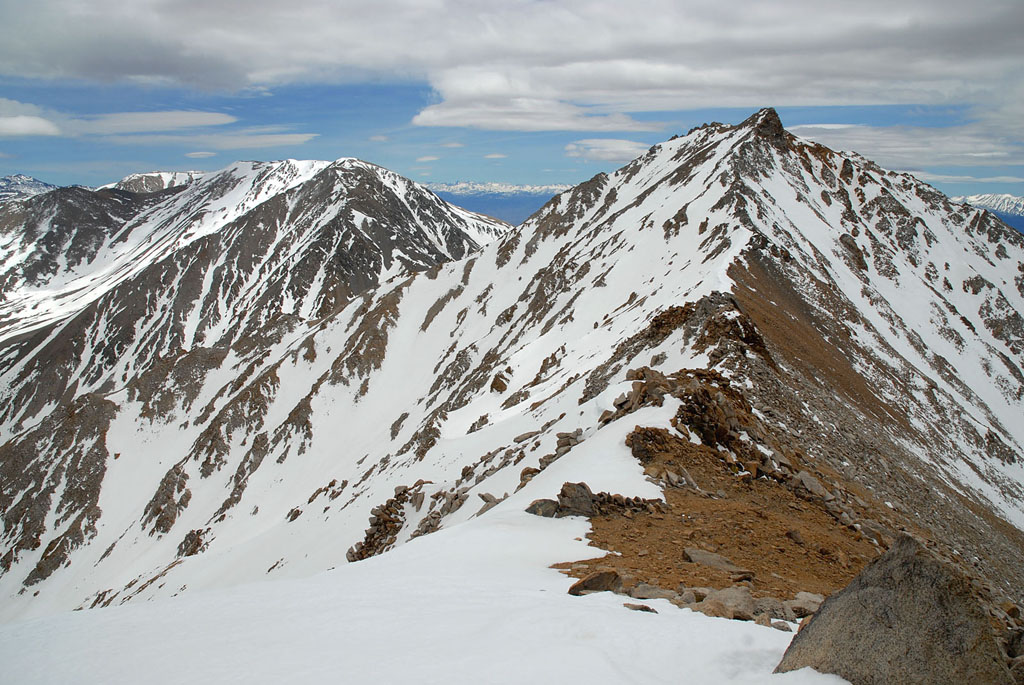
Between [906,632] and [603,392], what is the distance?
16436 mm

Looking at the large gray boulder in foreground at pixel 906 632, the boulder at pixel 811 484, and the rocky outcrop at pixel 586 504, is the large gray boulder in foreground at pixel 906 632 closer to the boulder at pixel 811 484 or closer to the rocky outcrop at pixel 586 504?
the rocky outcrop at pixel 586 504

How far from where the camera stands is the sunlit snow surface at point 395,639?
6.04m

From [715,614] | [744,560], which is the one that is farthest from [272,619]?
[744,560]

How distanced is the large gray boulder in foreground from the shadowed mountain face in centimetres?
825

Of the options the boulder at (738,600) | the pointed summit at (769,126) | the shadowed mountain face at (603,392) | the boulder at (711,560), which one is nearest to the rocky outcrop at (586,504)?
the shadowed mountain face at (603,392)

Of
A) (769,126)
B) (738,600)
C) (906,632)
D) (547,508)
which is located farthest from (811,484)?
(769,126)

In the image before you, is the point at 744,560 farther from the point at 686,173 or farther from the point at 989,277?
the point at 989,277

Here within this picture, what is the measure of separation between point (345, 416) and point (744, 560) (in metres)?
97.6

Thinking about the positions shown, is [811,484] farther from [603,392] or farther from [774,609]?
[603,392]

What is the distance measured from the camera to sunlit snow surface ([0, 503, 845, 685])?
604cm

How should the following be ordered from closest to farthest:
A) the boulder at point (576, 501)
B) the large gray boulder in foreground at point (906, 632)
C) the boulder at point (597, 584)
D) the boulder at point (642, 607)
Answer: the large gray boulder in foreground at point (906, 632) < the boulder at point (642, 607) < the boulder at point (597, 584) < the boulder at point (576, 501)

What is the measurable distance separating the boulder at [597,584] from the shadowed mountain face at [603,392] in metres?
5.25

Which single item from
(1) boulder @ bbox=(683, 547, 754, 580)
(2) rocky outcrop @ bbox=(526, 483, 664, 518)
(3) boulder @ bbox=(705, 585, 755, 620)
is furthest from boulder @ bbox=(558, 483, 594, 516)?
(3) boulder @ bbox=(705, 585, 755, 620)

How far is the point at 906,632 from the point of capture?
571 cm
